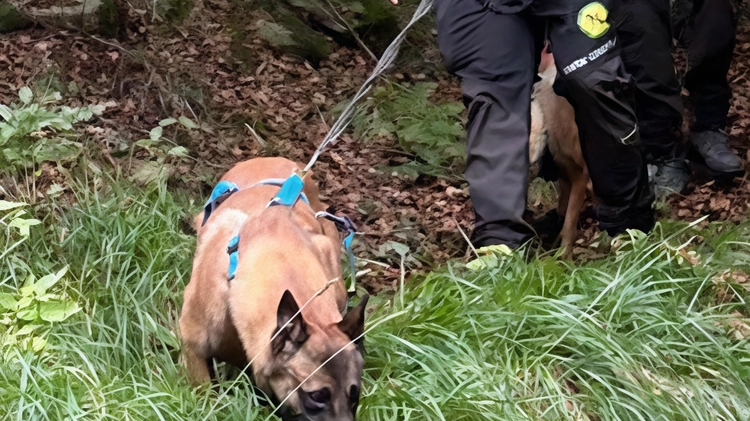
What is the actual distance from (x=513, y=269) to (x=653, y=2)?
2819mm

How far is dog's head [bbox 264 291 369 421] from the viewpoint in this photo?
246 centimetres

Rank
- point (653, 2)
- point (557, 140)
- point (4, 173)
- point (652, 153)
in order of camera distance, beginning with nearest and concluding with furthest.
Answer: point (4, 173) → point (557, 140) → point (653, 2) → point (652, 153)

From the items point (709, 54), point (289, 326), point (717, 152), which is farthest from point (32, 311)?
point (709, 54)

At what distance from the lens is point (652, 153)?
590cm

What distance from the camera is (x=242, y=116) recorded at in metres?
6.11

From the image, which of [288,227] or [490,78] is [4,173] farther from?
[490,78]

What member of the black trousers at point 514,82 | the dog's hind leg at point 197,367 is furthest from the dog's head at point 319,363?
the black trousers at point 514,82

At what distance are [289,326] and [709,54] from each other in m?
4.91

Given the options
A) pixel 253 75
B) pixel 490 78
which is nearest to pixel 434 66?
pixel 253 75

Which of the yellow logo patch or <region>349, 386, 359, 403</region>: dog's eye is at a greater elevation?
the yellow logo patch

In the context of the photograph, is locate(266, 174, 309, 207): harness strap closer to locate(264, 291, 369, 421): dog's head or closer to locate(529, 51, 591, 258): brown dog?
locate(264, 291, 369, 421): dog's head

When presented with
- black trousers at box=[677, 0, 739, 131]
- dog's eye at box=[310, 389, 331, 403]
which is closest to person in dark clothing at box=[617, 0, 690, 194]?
black trousers at box=[677, 0, 739, 131]

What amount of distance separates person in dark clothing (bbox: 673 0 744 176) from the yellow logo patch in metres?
2.65

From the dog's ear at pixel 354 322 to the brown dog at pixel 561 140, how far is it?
260cm
